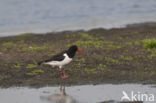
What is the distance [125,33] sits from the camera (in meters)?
21.8

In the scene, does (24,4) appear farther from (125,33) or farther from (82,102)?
(82,102)

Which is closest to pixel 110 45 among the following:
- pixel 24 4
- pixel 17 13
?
pixel 17 13

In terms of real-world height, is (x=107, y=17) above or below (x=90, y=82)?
above

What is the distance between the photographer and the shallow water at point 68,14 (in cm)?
2792

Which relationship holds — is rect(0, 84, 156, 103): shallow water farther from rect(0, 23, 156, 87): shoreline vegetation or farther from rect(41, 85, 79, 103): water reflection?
rect(0, 23, 156, 87): shoreline vegetation

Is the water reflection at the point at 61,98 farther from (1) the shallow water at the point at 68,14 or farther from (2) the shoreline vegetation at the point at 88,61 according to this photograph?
(1) the shallow water at the point at 68,14

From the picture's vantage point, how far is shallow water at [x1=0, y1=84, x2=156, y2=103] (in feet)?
36.1

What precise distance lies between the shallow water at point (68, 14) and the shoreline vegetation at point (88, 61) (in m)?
6.35

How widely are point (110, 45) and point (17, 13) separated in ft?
63.0

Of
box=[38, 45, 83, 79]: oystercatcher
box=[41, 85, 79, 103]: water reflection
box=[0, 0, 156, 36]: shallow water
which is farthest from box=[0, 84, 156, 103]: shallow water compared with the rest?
box=[0, 0, 156, 36]: shallow water

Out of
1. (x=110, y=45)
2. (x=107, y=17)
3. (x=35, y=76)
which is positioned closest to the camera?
(x=35, y=76)

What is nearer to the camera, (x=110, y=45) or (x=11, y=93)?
(x=11, y=93)

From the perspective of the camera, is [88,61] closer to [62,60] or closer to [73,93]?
[62,60]

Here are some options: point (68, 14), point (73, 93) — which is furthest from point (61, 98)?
point (68, 14)
